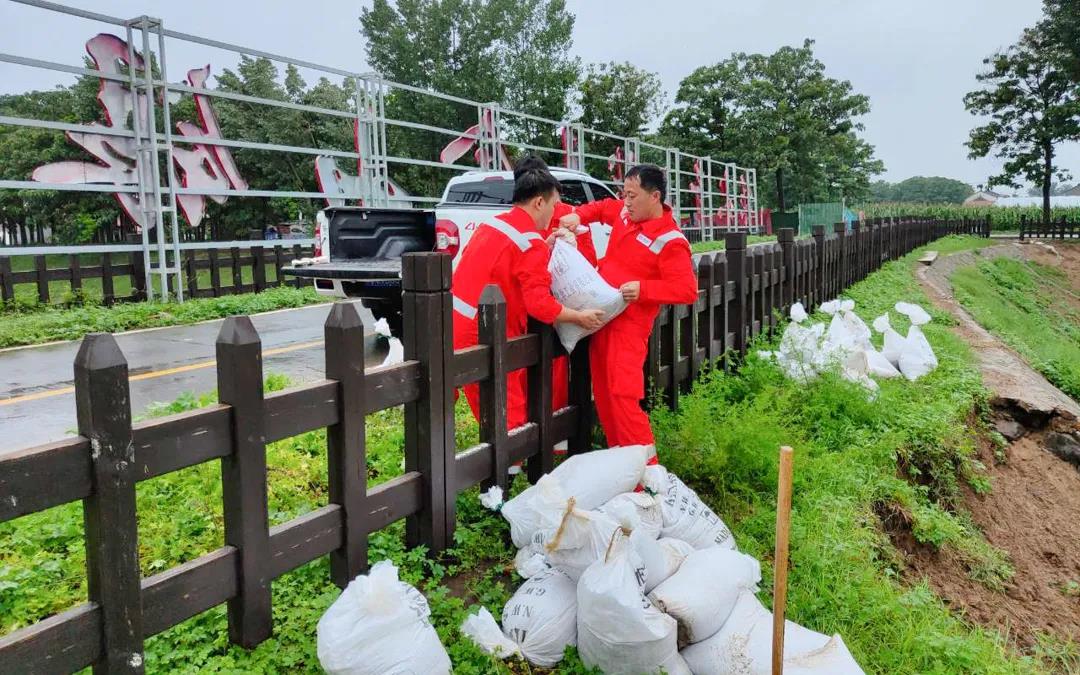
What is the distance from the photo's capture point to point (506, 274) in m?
4.23

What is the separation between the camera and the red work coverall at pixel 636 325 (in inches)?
169

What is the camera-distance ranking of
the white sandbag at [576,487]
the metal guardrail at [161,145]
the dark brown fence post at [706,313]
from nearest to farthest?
the white sandbag at [576,487] → the dark brown fence post at [706,313] → the metal guardrail at [161,145]

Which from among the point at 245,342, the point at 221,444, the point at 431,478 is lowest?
the point at 431,478

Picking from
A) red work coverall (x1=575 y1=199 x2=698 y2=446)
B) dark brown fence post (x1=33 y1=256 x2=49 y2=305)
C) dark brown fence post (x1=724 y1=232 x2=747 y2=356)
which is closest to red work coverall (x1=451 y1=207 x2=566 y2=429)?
red work coverall (x1=575 y1=199 x2=698 y2=446)

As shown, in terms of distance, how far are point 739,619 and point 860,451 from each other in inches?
106

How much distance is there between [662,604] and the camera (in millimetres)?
2893

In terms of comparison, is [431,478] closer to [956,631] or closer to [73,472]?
[73,472]

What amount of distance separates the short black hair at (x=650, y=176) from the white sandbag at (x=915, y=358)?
4.35 metres

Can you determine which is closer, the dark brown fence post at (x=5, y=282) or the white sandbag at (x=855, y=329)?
the white sandbag at (x=855, y=329)

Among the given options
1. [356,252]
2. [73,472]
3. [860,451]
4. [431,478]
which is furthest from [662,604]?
[356,252]

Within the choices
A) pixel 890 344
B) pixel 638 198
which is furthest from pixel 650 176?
pixel 890 344

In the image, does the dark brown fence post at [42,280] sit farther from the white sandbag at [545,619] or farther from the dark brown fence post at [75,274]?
the white sandbag at [545,619]

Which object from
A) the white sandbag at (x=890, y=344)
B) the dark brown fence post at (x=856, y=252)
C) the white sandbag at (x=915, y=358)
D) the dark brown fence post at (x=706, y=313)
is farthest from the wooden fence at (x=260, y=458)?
the dark brown fence post at (x=856, y=252)

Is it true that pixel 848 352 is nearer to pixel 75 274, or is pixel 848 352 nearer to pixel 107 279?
pixel 107 279
